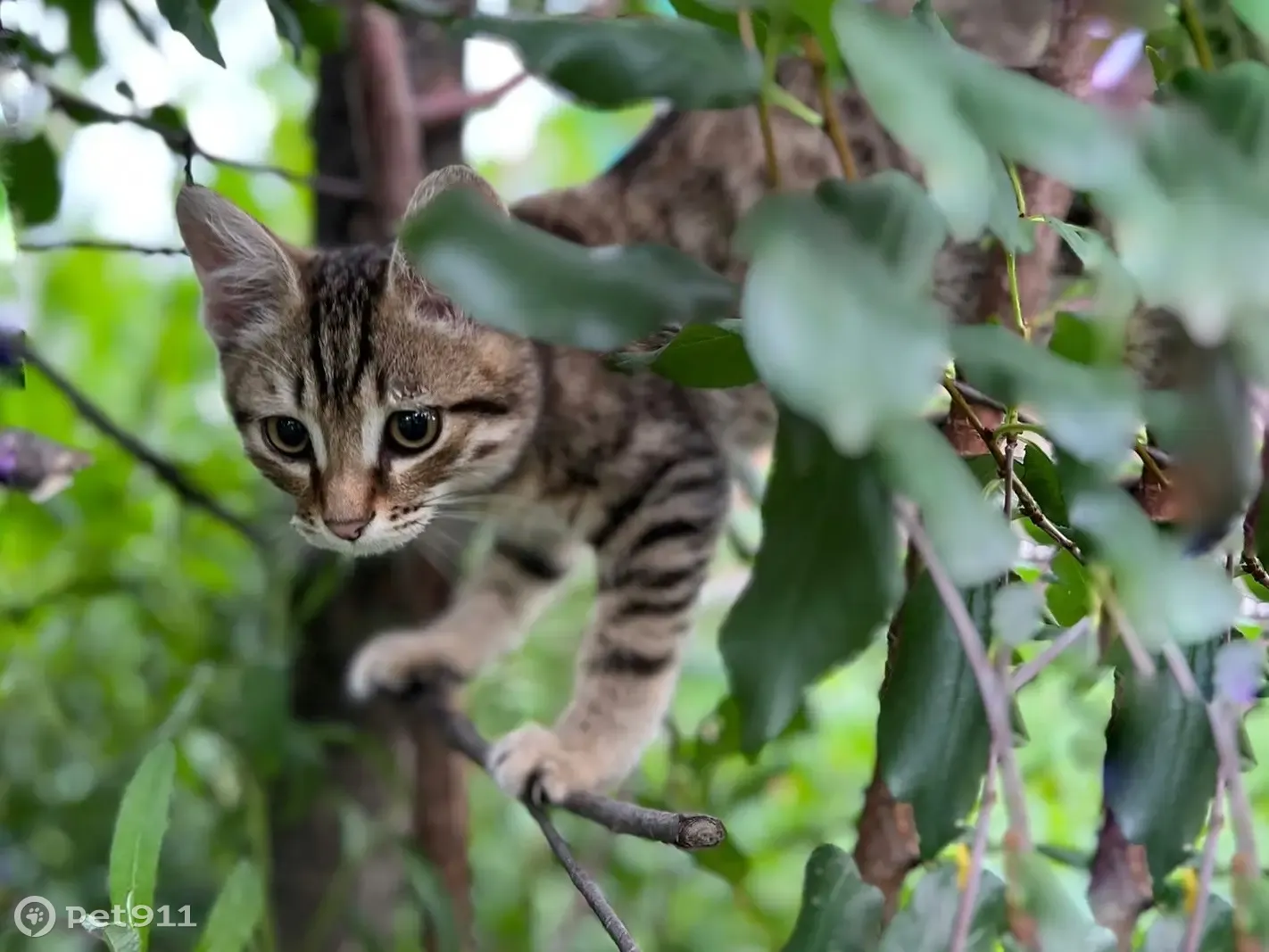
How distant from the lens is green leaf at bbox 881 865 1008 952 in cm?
42

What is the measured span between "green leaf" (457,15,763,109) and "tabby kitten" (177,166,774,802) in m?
0.41

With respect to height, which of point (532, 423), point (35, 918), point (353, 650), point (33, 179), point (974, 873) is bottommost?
point (353, 650)

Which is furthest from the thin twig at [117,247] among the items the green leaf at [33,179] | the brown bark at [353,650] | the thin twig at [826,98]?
the thin twig at [826,98]

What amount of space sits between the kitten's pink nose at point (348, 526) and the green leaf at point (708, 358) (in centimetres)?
51

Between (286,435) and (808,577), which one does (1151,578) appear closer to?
(808,577)

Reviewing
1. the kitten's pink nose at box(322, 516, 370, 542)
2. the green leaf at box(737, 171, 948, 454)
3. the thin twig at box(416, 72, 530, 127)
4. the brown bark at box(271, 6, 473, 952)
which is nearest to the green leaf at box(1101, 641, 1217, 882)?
the green leaf at box(737, 171, 948, 454)

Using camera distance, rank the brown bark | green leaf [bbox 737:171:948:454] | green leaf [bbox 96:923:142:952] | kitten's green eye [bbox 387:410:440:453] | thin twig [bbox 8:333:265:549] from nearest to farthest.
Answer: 1. green leaf [bbox 737:171:948:454]
2. green leaf [bbox 96:923:142:952]
3. kitten's green eye [bbox 387:410:440:453]
4. thin twig [bbox 8:333:265:549]
5. the brown bark

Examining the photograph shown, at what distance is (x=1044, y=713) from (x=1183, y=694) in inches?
39.6

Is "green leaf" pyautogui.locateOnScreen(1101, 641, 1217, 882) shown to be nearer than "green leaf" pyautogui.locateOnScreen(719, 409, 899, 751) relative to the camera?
No

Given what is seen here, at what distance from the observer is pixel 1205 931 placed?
46cm

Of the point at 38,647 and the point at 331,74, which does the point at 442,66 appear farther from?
the point at 38,647

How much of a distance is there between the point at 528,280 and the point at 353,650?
119 cm
